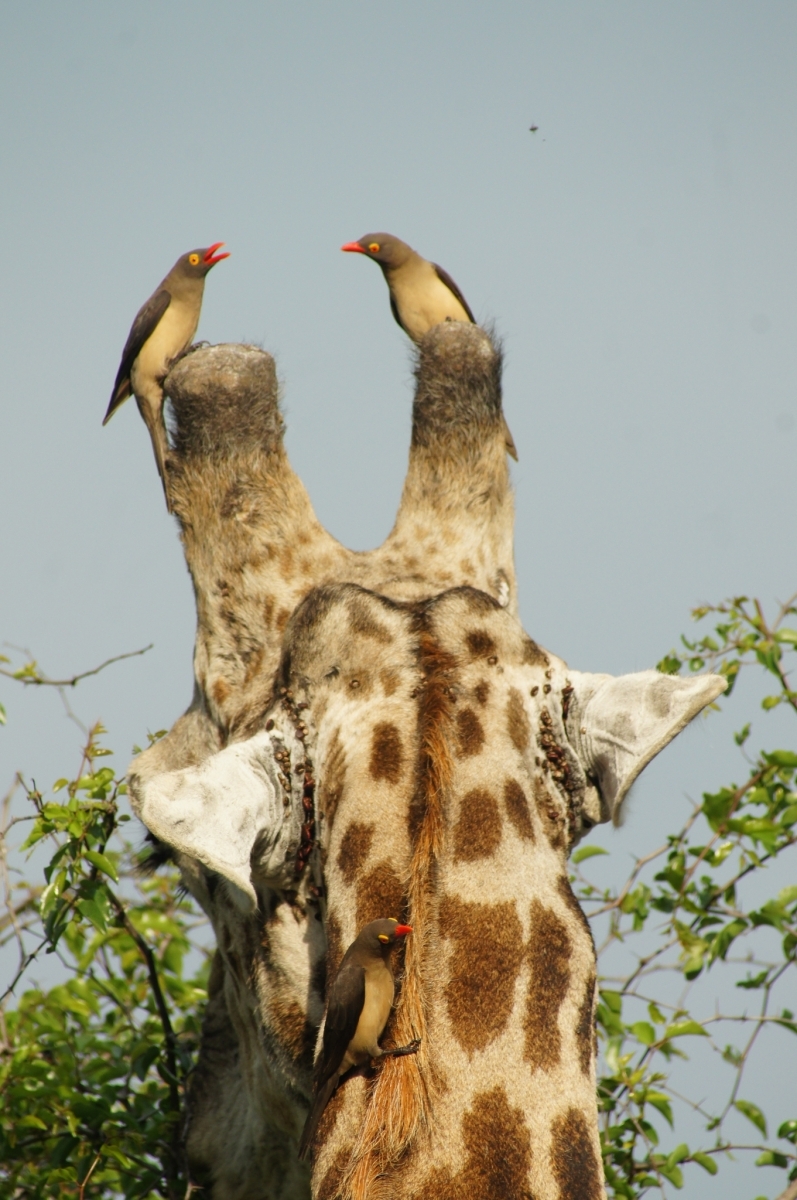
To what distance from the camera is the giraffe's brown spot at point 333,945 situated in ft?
11.0

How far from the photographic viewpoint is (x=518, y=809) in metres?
3.50

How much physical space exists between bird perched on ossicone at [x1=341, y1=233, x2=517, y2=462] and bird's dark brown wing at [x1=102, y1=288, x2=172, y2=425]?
141 cm

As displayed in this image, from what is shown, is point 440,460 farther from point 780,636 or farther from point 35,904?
point 35,904

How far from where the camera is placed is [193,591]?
16.0ft

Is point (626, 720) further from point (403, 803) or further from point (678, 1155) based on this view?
point (678, 1155)

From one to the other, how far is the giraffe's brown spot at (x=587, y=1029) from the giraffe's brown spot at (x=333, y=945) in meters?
0.55

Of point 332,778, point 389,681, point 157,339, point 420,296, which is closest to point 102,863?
point 332,778

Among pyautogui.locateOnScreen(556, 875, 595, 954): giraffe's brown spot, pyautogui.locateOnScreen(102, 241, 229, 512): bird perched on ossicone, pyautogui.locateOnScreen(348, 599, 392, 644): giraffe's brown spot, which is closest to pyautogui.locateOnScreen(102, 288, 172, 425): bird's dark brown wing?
pyautogui.locateOnScreen(102, 241, 229, 512): bird perched on ossicone

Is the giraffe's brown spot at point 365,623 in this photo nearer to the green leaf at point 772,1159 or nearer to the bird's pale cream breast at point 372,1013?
the bird's pale cream breast at point 372,1013

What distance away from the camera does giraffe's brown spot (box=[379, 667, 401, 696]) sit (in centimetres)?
373

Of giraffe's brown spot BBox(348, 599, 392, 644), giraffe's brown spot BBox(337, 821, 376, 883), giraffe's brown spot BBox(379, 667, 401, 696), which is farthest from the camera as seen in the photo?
giraffe's brown spot BBox(348, 599, 392, 644)

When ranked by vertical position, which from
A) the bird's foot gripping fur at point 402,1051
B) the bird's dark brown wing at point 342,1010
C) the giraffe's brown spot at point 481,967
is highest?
the giraffe's brown spot at point 481,967

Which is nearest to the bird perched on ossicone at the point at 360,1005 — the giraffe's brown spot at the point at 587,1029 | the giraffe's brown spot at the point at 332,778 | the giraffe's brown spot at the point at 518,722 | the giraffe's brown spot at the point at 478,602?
the giraffe's brown spot at the point at 587,1029

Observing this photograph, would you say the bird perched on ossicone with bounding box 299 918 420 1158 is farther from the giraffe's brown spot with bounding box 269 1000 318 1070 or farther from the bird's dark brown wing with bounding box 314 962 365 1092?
the giraffe's brown spot with bounding box 269 1000 318 1070
